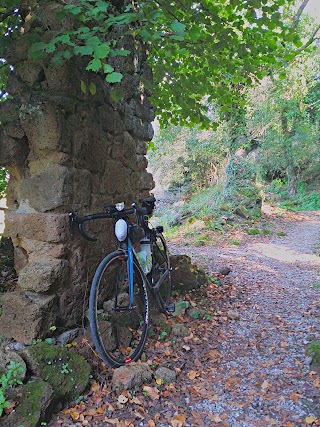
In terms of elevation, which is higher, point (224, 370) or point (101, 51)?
point (101, 51)

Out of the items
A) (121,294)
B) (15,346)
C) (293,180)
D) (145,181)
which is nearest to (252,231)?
(145,181)

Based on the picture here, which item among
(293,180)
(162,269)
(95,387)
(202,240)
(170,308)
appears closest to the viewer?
(95,387)

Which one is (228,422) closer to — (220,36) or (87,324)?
(87,324)

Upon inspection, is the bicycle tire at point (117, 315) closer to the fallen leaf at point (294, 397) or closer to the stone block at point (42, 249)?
the stone block at point (42, 249)

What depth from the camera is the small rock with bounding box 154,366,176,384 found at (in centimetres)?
269

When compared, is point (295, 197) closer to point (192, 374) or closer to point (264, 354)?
point (264, 354)

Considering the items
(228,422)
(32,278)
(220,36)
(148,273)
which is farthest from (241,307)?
(220,36)

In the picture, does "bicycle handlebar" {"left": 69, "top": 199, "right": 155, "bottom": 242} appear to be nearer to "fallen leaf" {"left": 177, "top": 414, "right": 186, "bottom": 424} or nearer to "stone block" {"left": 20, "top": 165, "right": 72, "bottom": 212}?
"stone block" {"left": 20, "top": 165, "right": 72, "bottom": 212}

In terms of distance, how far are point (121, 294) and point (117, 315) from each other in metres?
0.26

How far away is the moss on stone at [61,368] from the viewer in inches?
90.9

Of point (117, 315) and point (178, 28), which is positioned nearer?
point (178, 28)

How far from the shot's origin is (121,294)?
3.38m

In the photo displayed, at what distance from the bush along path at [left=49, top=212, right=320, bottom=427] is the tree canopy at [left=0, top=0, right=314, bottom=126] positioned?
2054 mm

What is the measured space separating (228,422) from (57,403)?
1116mm
